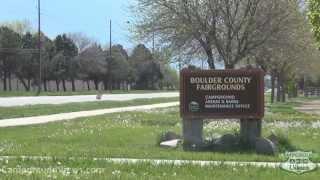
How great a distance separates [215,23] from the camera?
29391 millimetres

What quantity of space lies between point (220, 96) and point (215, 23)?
12.8 m

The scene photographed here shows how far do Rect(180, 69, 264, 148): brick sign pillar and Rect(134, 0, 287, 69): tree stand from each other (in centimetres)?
1169

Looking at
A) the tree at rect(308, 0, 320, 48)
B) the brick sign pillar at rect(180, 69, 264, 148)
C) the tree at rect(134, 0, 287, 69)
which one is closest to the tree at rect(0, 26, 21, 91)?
the tree at rect(134, 0, 287, 69)

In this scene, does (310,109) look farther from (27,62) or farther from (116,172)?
(27,62)

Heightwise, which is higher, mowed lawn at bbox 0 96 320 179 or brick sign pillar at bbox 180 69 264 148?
brick sign pillar at bbox 180 69 264 148

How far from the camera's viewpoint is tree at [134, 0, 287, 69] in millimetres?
28891

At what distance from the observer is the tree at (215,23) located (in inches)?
1137

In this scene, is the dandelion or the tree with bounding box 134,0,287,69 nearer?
the dandelion

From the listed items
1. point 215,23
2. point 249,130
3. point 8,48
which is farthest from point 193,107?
point 8,48

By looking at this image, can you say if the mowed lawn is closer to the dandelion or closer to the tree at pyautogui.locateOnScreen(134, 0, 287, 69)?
the dandelion

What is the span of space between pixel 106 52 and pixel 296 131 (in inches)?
3877

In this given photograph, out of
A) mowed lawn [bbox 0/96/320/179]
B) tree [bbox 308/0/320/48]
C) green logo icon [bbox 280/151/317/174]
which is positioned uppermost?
tree [bbox 308/0/320/48]

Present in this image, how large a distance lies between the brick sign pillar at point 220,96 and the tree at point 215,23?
38.3ft

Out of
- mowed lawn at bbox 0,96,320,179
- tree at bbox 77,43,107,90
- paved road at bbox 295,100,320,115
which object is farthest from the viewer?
tree at bbox 77,43,107,90
